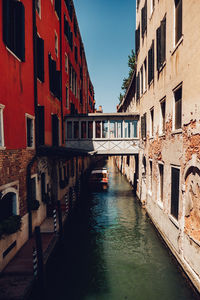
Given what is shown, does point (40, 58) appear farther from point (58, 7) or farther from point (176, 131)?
point (176, 131)

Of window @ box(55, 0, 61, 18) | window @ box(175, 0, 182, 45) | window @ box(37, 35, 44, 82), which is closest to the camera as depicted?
window @ box(175, 0, 182, 45)

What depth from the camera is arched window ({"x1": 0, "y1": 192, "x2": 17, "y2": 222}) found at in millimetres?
6159

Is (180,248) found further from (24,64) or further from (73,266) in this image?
(24,64)

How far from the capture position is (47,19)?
10.6 m

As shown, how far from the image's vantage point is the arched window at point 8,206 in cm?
616

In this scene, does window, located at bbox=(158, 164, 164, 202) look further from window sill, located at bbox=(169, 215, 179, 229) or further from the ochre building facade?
window sill, located at bbox=(169, 215, 179, 229)

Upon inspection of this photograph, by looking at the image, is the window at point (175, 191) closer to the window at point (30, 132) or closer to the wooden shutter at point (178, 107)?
the wooden shutter at point (178, 107)

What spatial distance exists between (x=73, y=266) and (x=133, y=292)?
86.9 inches

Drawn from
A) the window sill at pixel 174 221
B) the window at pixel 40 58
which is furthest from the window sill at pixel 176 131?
the window at pixel 40 58

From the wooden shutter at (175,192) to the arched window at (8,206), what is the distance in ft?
18.8

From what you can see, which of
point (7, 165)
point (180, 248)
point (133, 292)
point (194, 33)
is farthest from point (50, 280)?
point (194, 33)

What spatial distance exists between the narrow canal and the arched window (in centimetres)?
223

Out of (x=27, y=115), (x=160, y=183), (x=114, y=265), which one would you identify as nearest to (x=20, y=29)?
(x=27, y=115)

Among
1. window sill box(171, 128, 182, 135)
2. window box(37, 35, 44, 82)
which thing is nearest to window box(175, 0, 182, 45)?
window sill box(171, 128, 182, 135)
